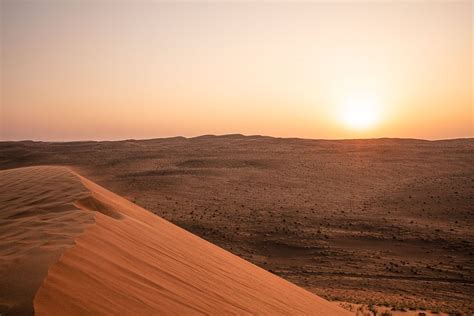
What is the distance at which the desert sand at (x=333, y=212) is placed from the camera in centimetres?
1226

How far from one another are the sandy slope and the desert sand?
517 centimetres

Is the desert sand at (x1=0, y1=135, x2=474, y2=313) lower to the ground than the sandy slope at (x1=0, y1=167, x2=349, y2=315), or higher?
lower

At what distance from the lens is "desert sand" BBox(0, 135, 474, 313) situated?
12258 mm

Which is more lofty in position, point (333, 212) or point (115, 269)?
point (115, 269)

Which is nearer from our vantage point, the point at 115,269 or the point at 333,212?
the point at 115,269

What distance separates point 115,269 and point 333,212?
17894 mm

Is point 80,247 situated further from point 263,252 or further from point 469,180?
point 469,180

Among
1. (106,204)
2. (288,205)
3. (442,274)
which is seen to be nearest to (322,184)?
(288,205)

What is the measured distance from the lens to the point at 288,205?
21781mm

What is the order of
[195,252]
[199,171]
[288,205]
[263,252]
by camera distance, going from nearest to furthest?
[195,252], [263,252], [288,205], [199,171]

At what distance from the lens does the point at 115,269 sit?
12.9 ft

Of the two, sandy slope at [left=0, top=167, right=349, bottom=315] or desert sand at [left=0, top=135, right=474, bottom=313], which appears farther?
desert sand at [left=0, top=135, right=474, bottom=313]

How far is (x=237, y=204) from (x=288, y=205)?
2.91m

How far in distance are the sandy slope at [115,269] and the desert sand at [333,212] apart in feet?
17.0
